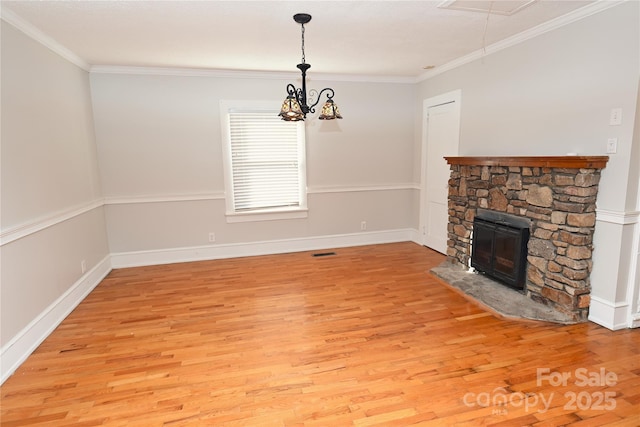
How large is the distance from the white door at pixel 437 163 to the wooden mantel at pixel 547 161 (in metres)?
0.82

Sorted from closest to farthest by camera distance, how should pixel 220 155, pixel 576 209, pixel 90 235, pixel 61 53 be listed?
pixel 576 209
pixel 61 53
pixel 90 235
pixel 220 155

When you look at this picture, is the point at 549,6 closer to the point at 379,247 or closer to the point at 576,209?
the point at 576,209

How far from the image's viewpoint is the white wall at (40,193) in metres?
2.61

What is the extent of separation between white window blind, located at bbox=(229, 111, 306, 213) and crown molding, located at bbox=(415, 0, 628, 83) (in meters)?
2.22

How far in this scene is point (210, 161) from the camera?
4.92 metres

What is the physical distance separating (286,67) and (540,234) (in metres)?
3.42

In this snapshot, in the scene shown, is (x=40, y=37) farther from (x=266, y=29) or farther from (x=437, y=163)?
(x=437, y=163)

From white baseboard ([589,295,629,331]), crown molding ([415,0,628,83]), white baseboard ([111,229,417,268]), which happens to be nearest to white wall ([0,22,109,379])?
white baseboard ([111,229,417,268])

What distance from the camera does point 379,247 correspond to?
5551mm

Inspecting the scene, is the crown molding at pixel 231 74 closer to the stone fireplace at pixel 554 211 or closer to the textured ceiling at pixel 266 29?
the textured ceiling at pixel 266 29

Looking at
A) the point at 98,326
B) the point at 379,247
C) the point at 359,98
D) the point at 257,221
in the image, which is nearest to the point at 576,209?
the point at 379,247

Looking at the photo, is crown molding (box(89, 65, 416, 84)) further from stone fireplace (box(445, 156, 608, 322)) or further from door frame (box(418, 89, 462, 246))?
stone fireplace (box(445, 156, 608, 322))

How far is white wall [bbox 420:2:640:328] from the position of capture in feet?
8.91

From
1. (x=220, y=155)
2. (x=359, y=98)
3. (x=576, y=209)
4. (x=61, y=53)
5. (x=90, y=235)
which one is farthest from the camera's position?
(x=359, y=98)
